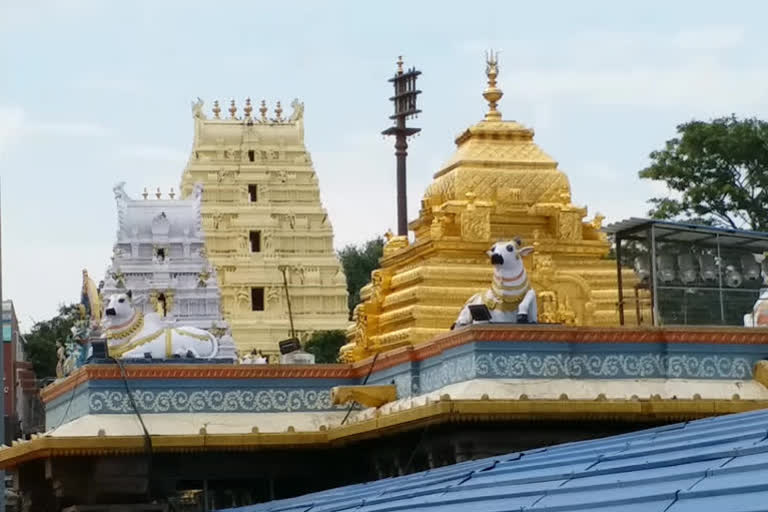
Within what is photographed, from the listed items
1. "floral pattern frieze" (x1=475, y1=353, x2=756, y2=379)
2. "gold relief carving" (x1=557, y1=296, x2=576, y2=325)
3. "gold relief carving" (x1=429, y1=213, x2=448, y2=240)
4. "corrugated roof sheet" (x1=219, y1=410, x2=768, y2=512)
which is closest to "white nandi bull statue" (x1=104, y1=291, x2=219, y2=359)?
"gold relief carving" (x1=429, y1=213, x2=448, y2=240)

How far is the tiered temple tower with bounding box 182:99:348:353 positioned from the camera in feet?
243

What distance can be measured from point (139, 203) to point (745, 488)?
49154mm

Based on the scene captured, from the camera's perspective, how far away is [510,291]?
26203 mm

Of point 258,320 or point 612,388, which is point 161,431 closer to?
point 612,388

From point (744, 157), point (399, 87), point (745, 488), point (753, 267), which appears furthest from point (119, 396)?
point (399, 87)

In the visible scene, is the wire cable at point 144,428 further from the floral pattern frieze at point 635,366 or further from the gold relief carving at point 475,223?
the gold relief carving at point 475,223

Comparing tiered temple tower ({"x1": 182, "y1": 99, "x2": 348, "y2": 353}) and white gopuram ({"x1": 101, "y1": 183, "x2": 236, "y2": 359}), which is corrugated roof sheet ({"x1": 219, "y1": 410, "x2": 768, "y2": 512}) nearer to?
white gopuram ({"x1": 101, "y1": 183, "x2": 236, "y2": 359})

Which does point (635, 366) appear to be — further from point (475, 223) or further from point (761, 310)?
point (475, 223)

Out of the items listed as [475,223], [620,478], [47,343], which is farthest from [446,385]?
[47,343]

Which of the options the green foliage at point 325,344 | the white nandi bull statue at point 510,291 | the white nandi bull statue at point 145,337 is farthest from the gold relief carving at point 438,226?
the green foliage at point 325,344

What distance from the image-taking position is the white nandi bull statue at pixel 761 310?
27.0 metres

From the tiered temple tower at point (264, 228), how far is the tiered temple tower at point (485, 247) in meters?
40.5

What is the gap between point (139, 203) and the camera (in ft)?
199

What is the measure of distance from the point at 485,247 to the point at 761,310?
5674 millimetres
